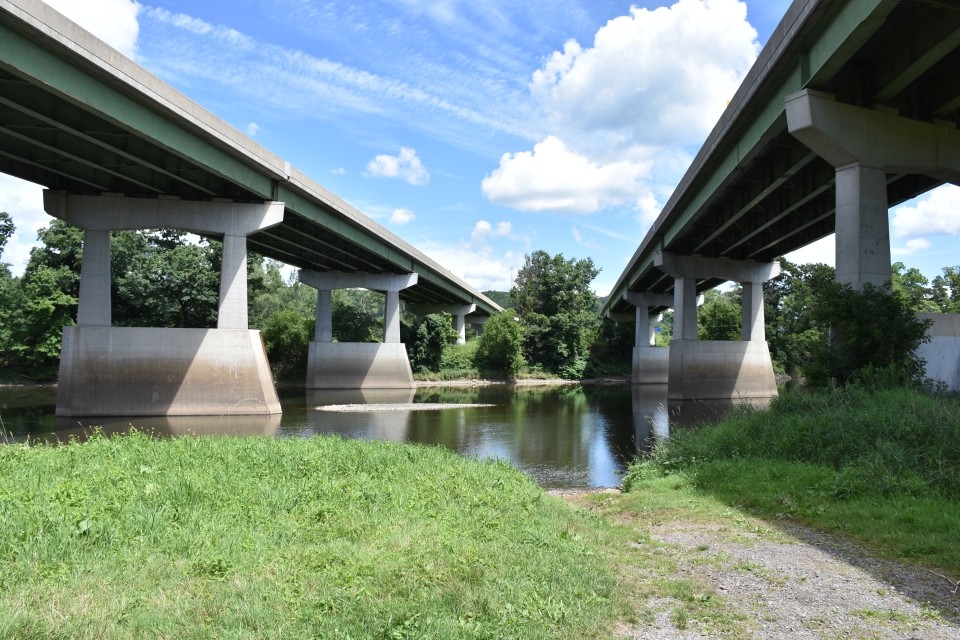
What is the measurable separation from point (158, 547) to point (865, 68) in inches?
807

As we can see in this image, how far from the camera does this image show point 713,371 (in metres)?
43.0

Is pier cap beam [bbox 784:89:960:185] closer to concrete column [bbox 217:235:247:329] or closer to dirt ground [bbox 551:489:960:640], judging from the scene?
dirt ground [bbox 551:489:960:640]

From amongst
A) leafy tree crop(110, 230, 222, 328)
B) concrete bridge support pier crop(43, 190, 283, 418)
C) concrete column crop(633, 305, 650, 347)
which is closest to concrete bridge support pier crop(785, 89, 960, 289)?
concrete bridge support pier crop(43, 190, 283, 418)

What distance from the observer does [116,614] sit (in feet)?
15.9

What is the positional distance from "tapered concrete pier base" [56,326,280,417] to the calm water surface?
2.82 ft

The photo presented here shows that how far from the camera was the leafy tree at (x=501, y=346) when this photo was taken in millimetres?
65438

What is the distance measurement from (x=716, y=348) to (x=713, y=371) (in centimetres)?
156

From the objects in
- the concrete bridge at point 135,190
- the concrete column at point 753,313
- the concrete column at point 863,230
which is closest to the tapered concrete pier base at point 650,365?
the concrete column at point 753,313

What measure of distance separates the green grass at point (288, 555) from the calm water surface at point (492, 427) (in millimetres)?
7334

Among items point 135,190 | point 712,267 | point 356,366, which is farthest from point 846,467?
point 356,366

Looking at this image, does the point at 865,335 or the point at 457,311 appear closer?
the point at 865,335

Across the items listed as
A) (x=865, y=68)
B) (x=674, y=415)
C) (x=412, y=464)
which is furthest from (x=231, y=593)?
(x=674, y=415)

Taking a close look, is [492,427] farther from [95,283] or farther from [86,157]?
[86,157]

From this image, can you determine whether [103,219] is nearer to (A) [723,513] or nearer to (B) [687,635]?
(A) [723,513]
